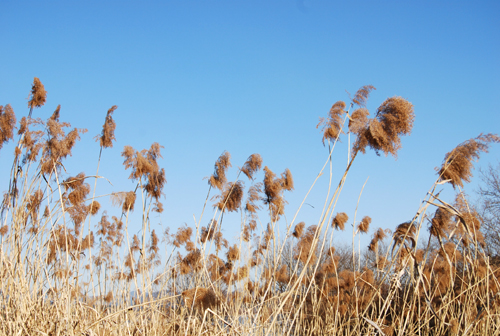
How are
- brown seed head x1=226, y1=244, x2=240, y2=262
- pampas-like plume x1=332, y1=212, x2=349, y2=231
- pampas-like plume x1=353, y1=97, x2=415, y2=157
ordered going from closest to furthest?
pampas-like plume x1=353, y1=97, x2=415, y2=157 → pampas-like plume x1=332, y1=212, x2=349, y2=231 → brown seed head x1=226, y1=244, x2=240, y2=262

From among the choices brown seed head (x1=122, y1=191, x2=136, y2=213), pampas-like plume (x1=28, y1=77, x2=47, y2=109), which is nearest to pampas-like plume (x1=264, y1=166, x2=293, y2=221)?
brown seed head (x1=122, y1=191, x2=136, y2=213)

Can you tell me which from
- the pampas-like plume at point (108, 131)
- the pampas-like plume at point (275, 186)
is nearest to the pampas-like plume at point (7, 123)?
the pampas-like plume at point (108, 131)

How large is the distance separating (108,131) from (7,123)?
1.03m

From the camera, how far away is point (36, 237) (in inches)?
134

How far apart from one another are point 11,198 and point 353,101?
3279 mm

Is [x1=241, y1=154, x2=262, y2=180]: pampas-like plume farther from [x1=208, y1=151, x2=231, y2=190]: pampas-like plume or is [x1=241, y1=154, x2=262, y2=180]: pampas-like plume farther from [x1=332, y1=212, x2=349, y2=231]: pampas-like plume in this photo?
[x1=332, y1=212, x2=349, y2=231]: pampas-like plume

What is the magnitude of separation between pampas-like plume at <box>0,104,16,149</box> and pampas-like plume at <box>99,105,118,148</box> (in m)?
0.91

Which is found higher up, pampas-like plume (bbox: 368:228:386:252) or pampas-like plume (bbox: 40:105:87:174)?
pampas-like plume (bbox: 40:105:87:174)

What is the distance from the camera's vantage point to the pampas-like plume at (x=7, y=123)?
377cm

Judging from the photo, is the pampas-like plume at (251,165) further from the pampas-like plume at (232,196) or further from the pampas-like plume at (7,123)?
the pampas-like plume at (7,123)

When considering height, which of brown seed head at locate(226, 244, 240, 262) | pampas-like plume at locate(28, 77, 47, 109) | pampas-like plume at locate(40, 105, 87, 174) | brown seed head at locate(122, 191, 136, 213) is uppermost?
pampas-like plume at locate(28, 77, 47, 109)

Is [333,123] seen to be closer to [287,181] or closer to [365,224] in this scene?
[287,181]

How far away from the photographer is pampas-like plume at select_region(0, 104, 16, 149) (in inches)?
148

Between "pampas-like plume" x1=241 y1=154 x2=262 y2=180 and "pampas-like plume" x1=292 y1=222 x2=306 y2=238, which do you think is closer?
"pampas-like plume" x1=241 y1=154 x2=262 y2=180
